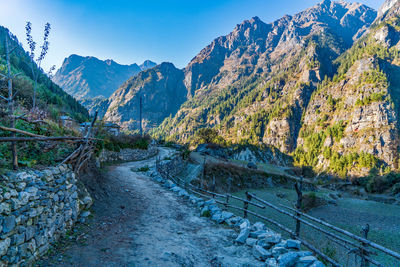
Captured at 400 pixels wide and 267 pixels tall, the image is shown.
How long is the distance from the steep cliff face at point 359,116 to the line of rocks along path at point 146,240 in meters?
94.6

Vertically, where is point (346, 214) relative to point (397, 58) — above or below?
below

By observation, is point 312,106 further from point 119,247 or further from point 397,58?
point 119,247

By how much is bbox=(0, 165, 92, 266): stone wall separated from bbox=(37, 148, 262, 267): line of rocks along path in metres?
0.49

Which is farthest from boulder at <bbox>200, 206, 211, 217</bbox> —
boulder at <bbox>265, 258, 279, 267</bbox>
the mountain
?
the mountain

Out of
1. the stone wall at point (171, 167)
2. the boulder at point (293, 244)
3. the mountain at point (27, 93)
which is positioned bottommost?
the stone wall at point (171, 167)

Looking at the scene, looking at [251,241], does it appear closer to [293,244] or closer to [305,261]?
[293,244]

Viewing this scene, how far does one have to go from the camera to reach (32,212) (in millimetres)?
4648

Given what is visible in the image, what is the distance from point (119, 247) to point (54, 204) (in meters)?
2.31

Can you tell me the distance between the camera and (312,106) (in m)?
131

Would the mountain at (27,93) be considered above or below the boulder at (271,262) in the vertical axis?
above

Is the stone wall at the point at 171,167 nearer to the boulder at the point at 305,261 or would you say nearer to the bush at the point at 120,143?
the bush at the point at 120,143

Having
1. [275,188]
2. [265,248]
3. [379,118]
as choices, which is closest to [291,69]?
[379,118]

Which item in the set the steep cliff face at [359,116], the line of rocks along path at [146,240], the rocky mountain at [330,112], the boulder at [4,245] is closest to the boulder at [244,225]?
the line of rocks along path at [146,240]

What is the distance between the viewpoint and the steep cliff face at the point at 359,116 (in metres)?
85.8
